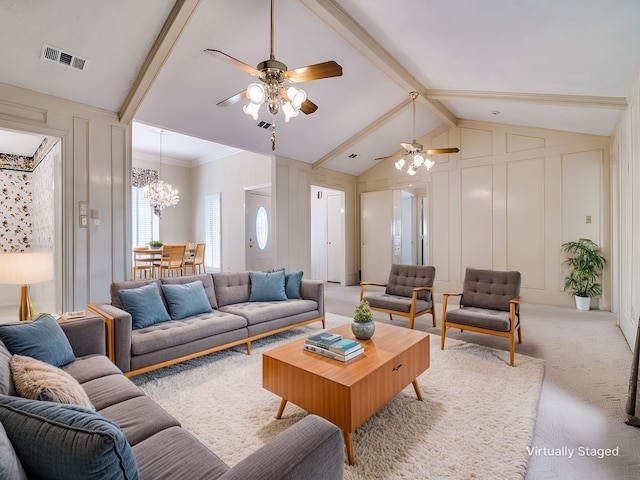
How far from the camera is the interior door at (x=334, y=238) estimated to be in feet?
26.8

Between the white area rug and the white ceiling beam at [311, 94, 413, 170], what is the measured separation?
14.2 feet

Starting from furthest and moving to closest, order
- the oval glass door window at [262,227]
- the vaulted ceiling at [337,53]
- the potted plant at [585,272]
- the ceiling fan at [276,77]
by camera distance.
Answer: the oval glass door window at [262,227], the potted plant at [585,272], the vaulted ceiling at [337,53], the ceiling fan at [276,77]

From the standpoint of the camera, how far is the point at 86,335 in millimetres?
2252

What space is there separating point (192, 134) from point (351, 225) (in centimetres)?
437

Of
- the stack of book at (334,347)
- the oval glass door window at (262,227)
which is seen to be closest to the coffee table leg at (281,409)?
the stack of book at (334,347)

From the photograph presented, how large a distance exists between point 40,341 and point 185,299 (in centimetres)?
143

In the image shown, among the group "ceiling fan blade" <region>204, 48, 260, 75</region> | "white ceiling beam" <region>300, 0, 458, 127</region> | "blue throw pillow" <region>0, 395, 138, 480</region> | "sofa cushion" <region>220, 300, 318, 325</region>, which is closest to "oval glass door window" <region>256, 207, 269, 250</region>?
"sofa cushion" <region>220, 300, 318, 325</region>

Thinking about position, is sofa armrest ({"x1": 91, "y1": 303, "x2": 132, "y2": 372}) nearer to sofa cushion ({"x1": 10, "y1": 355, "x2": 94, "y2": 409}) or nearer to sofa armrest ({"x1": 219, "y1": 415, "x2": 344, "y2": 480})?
sofa cushion ({"x1": 10, "y1": 355, "x2": 94, "y2": 409})

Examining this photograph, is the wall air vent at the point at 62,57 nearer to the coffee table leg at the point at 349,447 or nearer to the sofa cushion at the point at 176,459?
the sofa cushion at the point at 176,459

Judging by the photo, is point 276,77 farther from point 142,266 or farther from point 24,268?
point 142,266

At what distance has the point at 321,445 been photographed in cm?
105

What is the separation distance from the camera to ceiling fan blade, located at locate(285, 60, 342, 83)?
2328 mm

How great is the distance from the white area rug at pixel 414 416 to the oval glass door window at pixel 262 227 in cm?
500

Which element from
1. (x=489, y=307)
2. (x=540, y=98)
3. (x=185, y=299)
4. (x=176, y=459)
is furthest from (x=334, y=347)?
(x=540, y=98)
